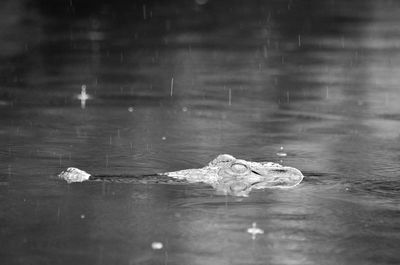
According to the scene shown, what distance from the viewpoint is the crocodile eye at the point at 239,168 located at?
444 inches

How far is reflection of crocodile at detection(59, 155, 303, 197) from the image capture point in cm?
1126

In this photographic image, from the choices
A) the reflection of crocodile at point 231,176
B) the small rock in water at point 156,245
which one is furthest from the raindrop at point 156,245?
the reflection of crocodile at point 231,176

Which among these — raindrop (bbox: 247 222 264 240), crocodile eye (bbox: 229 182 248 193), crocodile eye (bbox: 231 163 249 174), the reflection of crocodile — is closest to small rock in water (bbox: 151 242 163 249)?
raindrop (bbox: 247 222 264 240)

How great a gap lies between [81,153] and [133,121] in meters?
2.77

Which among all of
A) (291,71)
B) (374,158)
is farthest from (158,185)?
(291,71)

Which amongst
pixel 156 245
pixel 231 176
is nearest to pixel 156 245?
pixel 156 245

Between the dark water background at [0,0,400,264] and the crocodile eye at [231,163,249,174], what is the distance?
0.45 meters

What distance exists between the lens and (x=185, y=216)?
9.89m

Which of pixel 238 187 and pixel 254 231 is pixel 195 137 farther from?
pixel 254 231

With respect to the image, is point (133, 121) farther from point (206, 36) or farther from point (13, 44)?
point (206, 36)

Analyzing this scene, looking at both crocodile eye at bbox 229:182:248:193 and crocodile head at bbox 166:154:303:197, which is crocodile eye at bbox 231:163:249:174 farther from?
crocodile eye at bbox 229:182:248:193

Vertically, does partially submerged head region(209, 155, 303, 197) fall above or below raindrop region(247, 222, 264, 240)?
above

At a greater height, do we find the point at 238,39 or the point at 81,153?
the point at 238,39

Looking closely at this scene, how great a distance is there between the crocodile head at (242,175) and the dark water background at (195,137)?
0.27 m
